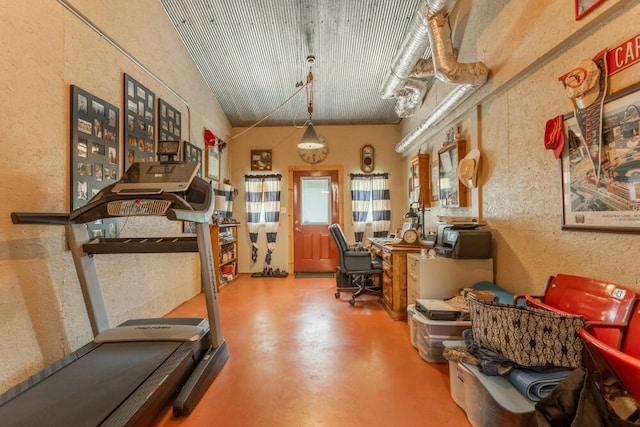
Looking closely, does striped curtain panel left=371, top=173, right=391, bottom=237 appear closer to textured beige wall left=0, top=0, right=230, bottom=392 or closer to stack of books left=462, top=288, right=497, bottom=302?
stack of books left=462, top=288, right=497, bottom=302

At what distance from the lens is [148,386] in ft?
5.47

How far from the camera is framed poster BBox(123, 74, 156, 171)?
9.39 ft

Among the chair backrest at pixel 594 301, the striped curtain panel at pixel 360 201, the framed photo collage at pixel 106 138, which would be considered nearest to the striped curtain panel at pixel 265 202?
Answer: the striped curtain panel at pixel 360 201

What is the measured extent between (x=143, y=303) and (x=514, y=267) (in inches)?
137

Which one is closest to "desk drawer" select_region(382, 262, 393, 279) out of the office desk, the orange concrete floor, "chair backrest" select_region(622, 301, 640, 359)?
the office desk

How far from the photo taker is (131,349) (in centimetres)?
210

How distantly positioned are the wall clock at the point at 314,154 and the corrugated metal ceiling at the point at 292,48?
2.25 feet

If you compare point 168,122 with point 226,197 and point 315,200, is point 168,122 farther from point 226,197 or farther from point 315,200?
point 315,200


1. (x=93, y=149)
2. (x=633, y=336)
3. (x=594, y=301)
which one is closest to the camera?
(x=633, y=336)

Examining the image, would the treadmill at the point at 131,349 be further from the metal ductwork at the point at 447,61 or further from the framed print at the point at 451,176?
the framed print at the point at 451,176

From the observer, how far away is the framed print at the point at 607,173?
147cm

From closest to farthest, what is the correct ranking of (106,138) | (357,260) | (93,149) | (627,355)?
(627,355), (93,149), (106,138), (357,260)

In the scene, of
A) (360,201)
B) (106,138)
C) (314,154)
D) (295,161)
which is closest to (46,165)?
(106,138)

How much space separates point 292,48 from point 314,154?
7.01 ft
